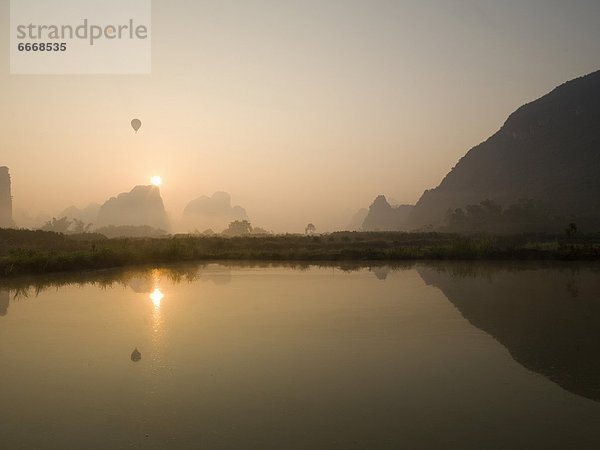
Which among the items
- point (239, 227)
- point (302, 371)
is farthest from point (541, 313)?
point (239, 227)

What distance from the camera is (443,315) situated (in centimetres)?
1432

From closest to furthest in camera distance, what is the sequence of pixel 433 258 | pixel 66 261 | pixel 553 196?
pixel 66 261 → pixel 433 258 → pixel 553 196

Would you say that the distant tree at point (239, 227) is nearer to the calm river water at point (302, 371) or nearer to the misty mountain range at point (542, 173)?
the misty mountain range at point (542, 173)

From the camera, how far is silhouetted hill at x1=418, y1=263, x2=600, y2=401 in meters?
9.18

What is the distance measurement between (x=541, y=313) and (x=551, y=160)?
503 feet

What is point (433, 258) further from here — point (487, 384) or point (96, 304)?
point (487, 384)

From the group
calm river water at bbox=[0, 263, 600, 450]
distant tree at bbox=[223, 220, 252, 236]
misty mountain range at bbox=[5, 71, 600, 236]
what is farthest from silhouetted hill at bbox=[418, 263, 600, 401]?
distant tree at bbox=[223, 220, 252, 236]

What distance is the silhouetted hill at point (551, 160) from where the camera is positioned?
121 metres

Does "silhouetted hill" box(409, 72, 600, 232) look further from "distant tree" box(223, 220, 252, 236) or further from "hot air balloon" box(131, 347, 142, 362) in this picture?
"hot air balloon" box(131, 347, 142, 362)

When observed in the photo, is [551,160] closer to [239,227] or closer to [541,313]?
[239,227]

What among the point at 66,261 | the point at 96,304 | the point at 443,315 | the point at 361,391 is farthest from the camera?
the point at 66,261

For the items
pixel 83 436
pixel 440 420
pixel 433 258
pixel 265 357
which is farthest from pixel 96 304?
pixel 433 258

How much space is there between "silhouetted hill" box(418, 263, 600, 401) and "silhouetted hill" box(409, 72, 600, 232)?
91.6 meters

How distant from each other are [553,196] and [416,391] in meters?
137
